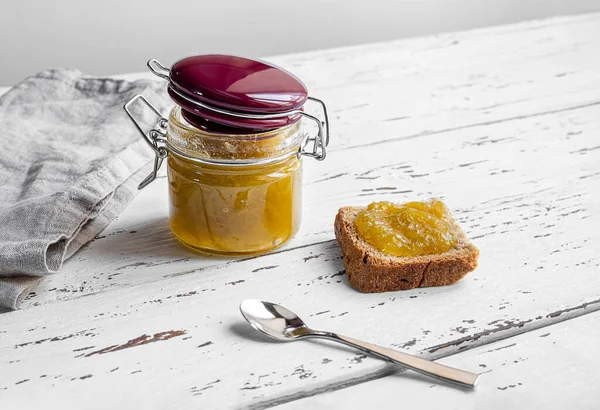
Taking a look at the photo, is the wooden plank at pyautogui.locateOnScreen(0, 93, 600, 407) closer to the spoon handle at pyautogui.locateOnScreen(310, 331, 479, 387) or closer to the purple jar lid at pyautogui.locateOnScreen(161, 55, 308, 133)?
the spoon handle at pyautogui.locateOnScreen(310, 331, 479, 387)

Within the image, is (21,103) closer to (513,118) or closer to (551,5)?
(513,118)

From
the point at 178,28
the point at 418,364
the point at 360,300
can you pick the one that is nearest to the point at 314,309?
the point at 360,300

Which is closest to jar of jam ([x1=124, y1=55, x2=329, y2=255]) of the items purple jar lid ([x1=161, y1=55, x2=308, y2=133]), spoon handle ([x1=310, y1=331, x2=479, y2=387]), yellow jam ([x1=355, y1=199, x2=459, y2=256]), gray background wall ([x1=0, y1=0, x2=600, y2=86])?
purple jar lid ([x1=161, y1=55, x2=308, y2=133])

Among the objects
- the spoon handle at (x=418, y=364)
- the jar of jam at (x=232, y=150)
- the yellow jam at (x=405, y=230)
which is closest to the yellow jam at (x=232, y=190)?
the jar of jam at (x=232, y=150)

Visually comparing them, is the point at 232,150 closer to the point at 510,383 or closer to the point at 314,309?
the point at 314,309

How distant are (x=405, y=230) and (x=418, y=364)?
290mm

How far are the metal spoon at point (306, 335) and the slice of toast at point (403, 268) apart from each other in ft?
0.48

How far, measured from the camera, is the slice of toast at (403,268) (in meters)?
1.23

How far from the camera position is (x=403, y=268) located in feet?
4.05

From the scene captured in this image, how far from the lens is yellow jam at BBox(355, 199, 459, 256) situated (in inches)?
49.9

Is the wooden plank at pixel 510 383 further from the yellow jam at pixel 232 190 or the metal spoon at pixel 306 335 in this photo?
the yellow jam at pixel 232 190

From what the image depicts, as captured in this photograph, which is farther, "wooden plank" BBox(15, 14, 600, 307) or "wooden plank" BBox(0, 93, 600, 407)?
"wooden plank" BBox(15, 14, 600, 307)

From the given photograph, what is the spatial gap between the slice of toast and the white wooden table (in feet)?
0.07

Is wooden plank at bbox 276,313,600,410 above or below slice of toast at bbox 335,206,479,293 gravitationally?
below
